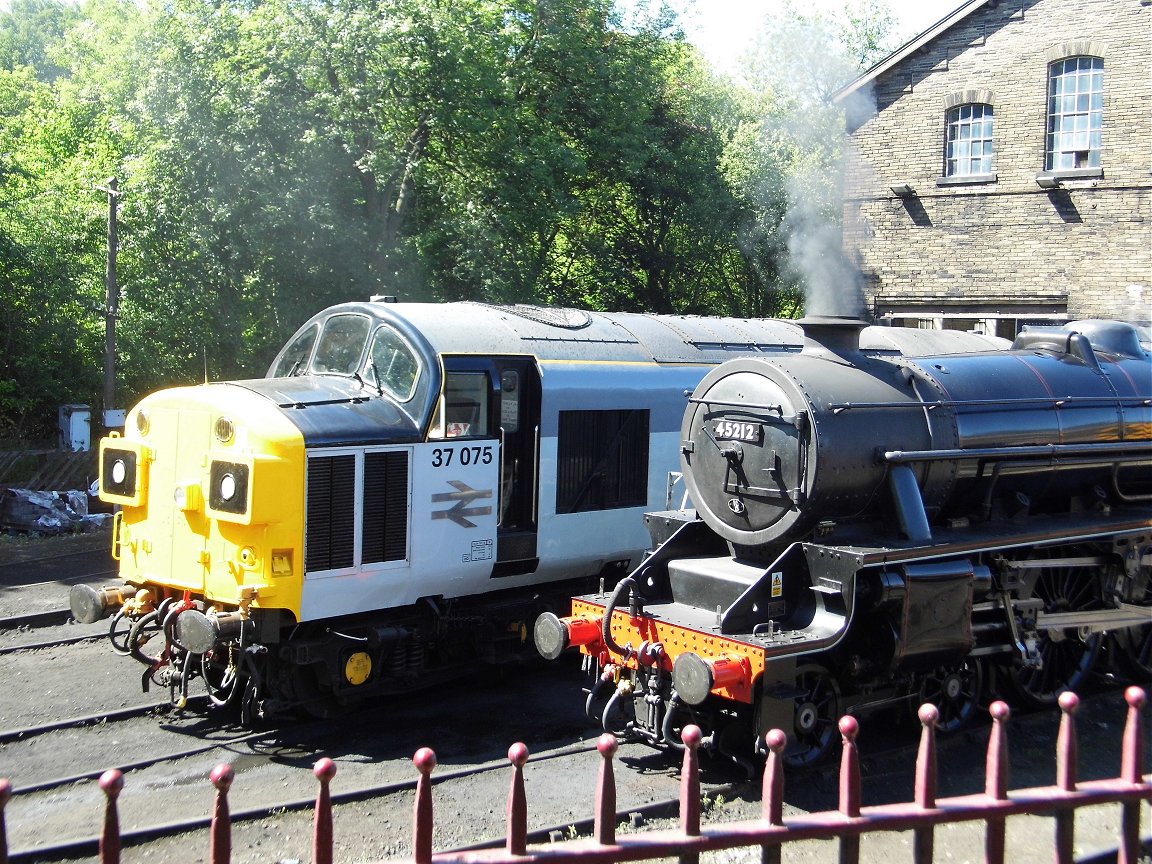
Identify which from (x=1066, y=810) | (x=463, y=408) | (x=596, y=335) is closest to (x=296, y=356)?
(x=463, y=408)

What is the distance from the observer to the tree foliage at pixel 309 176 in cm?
1583

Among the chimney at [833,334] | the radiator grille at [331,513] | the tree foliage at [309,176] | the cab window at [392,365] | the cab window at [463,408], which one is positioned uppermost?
the tree foliage at [309,176]

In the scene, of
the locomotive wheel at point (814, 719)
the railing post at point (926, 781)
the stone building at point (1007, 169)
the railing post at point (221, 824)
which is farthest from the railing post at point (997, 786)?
the stone building at point (1007, 169)

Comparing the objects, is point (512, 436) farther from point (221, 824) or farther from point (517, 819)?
point (221, 824)

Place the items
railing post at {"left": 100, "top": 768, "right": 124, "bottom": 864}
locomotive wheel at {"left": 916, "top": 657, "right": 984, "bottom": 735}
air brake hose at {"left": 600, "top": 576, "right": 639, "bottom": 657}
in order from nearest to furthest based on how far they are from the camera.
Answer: railing post at {"left": 100, "top": 768, "right": 124, "bottom": 864} → air brake hose at {"left": 600, "top": 576, "right": 639, "bottom": 657} → locomotive wheel at {"left": 916, "top": 657, "right": 984, "bottom": 735}

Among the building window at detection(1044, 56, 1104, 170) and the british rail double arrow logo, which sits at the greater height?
the building window at detection(1044, 56, 1104, 170)

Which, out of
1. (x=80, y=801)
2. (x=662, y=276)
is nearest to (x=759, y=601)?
(x=80, y=801)

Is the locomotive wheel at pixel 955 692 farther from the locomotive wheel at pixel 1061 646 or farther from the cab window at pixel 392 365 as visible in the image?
the cab window at pixel 392 365

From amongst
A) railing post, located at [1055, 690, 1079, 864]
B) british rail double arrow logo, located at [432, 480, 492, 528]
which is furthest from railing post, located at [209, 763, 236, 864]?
british rail double arrow logo, located at [432, 480, 492, 528]

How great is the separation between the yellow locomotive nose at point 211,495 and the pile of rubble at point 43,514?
7819mm

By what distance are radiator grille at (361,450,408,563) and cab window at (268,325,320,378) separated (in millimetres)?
1468

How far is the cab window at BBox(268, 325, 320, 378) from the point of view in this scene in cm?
848

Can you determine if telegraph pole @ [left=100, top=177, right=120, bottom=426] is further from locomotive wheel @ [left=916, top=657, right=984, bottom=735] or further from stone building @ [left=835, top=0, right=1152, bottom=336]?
locomotive wheel @ [left=916, top=657, right=984, bottom=735]

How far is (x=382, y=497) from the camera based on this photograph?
24.3ft
